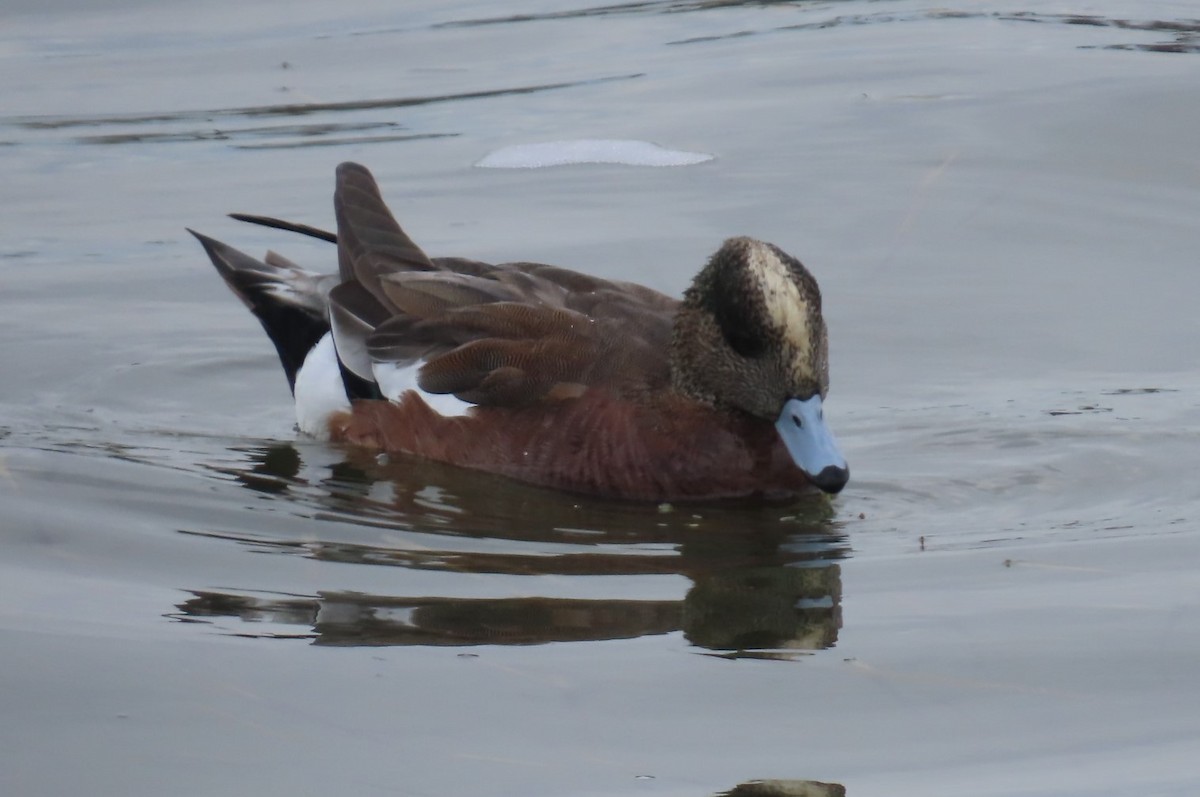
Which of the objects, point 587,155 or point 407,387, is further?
point 587,155

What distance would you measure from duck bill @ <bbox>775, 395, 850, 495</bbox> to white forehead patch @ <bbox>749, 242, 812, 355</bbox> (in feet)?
0.57

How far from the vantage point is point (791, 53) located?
11984mm

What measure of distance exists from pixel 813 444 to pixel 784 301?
45cm

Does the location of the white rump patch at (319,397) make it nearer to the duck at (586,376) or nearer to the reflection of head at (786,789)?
the duck at (586,376)

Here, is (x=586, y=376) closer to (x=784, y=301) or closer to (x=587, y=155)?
(x=784, y=301)

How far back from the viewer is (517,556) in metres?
5.04

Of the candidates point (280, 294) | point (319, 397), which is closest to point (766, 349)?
point (319, 397)

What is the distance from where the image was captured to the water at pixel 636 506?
3730 millimetres

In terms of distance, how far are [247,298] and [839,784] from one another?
437 cm

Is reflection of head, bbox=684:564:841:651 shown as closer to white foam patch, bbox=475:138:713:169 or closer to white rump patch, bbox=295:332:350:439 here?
white rump patch, bbox=295:332:350:439

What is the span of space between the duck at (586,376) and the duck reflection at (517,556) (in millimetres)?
117

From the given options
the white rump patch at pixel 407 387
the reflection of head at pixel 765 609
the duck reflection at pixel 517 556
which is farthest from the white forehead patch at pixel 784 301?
the white rump patch at pixel 407 387

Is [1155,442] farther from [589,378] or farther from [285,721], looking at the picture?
[285,721]

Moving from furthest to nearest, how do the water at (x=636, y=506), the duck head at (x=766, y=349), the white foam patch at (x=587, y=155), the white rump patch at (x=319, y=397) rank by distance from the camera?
the white foam patch at (x=587, y=155) < the white rump patch at (x=319, y=397) < the duck head at (x=766, y=349) < the water at (x=636, y=506)
